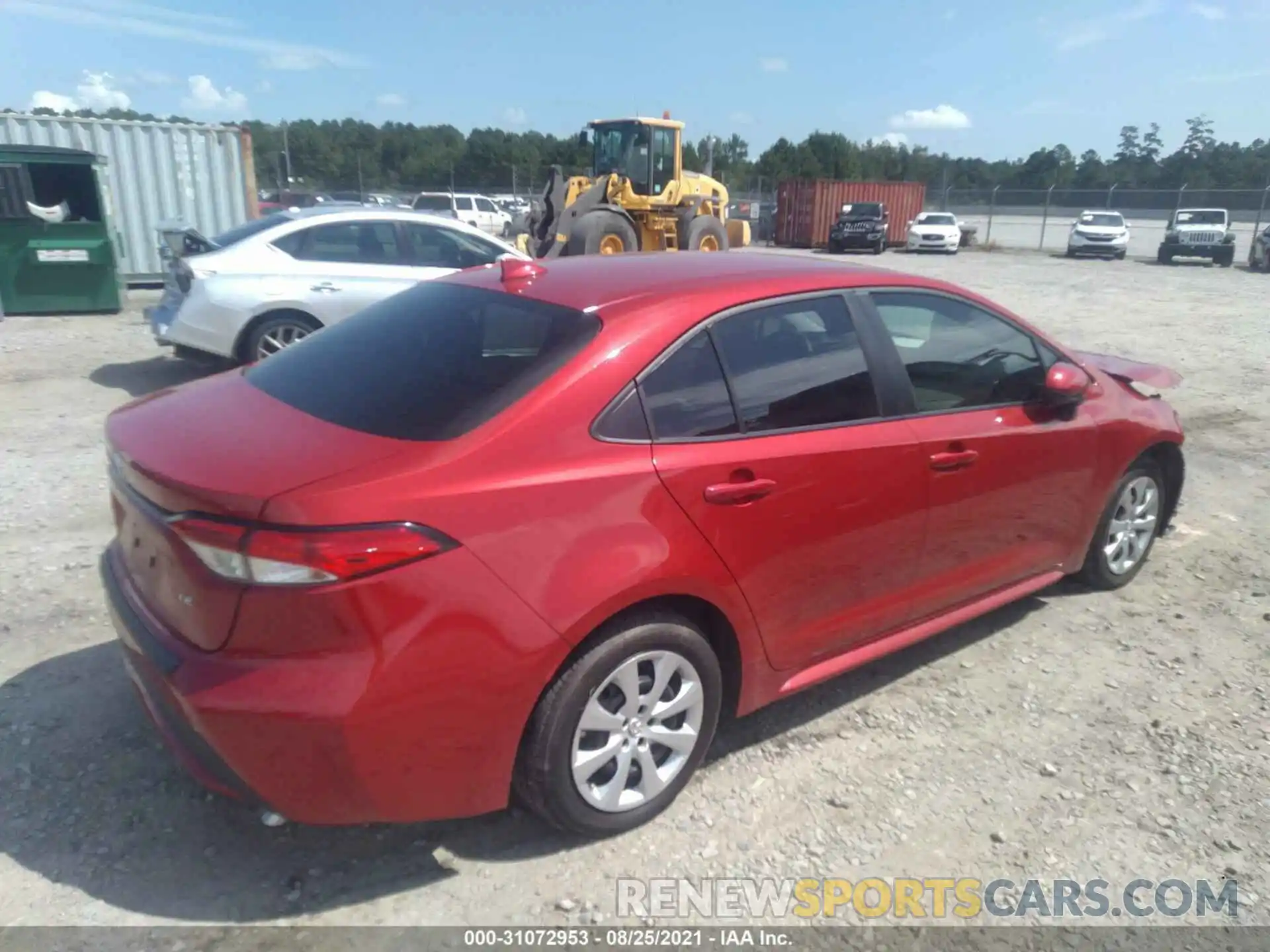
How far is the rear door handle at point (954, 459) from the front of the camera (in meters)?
3.36

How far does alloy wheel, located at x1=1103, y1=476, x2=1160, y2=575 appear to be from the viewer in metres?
4.43

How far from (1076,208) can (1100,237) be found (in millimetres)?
14355

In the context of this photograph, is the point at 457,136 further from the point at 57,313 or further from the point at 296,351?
the point at 296,351

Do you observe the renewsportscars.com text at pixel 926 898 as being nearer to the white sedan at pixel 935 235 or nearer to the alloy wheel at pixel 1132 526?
the alloy wheel at pixel 1132 526

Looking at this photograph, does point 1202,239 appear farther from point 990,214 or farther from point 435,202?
point 435,202

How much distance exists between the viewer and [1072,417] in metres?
3.93

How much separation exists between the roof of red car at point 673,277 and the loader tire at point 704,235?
14.3 meters

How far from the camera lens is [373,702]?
2.22 meters

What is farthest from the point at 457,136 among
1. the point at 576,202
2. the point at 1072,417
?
the point at 1072,417

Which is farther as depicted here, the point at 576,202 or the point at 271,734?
the point at 576,202

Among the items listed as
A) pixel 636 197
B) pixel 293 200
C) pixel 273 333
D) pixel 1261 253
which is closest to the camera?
pixel 273 333

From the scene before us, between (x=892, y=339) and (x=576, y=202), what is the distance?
45.2 feet

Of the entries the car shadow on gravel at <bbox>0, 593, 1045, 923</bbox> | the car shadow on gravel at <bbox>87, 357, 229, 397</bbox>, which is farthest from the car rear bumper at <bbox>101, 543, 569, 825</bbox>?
the car shadow on gravel at <bbox>87, 357, 229, 397</bbox>

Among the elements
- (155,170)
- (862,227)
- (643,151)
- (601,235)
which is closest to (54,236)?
(155,170)
